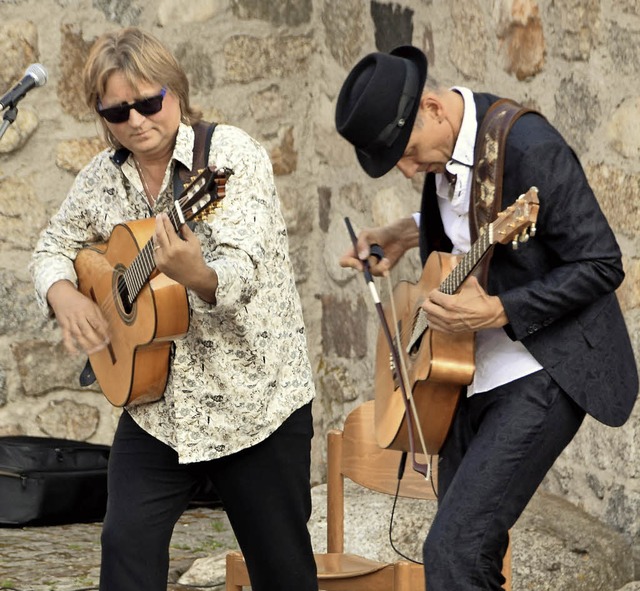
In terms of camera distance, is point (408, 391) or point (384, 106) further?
point (408, 391)

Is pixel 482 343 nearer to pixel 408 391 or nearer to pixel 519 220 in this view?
pixel 408 391

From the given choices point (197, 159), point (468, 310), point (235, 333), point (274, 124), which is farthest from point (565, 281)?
point (274, 124)

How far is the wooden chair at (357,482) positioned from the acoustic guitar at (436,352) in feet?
0.96

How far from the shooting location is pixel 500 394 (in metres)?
2.68

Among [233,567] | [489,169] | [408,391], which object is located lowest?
[233,567]

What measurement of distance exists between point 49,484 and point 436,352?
89.3 inches

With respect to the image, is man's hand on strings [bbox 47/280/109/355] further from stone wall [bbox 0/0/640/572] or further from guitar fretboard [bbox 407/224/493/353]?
stone wall [bbox 0/0/640/572]

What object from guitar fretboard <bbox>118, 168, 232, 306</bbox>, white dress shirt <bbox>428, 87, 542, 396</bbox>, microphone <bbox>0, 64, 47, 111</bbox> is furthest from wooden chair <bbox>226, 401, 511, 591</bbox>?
microphone <bbox>0, 64, 47, 111</bbox>

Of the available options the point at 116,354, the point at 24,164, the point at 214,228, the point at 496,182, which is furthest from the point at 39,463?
the point at 496,182

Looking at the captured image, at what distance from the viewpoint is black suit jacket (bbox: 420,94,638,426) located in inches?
101

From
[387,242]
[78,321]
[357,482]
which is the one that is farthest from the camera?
[357,482]

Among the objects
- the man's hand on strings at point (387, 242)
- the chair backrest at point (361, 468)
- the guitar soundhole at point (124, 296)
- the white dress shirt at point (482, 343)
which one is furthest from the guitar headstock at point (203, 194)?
the chair backrest at point (361, 468)

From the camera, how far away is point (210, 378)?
2.76 m

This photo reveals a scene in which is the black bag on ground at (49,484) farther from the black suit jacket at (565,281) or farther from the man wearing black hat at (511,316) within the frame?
the black suit jacket at (565,281)
